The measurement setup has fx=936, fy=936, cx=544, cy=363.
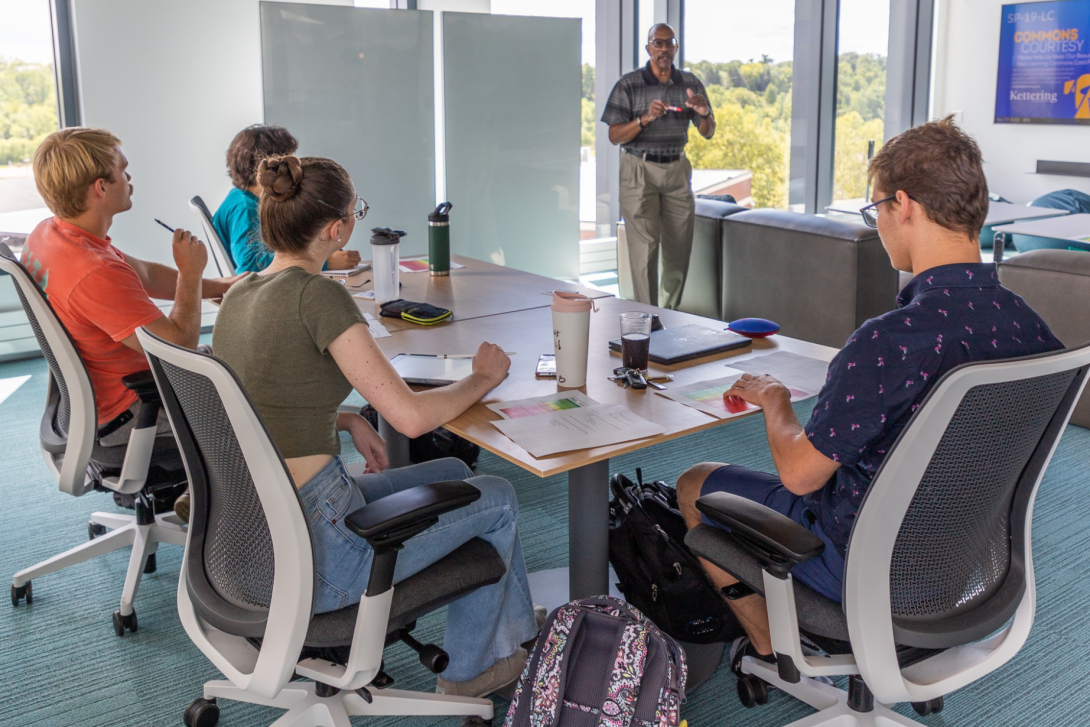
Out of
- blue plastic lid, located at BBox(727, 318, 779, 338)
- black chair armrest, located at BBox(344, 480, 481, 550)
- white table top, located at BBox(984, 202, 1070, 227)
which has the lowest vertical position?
black chair armrest, located at BBox(344, 480, 481, 550)

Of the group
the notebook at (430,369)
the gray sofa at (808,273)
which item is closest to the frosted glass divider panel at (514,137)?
the gray sofa at (808,273)

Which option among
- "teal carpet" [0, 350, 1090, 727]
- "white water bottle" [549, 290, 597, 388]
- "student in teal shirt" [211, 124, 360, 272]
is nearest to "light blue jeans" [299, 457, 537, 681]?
"teal carpet" [0, 350, 1090, 727]

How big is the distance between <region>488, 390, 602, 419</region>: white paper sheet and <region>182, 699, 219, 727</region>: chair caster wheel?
92cm

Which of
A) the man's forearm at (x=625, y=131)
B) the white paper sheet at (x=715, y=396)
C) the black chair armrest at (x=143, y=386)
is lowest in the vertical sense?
the black chair armrest at (x=143, y=386)

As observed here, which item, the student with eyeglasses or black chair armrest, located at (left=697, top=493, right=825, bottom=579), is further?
the student with eyeglasses

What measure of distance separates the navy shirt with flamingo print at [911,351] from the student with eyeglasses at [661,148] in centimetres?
377

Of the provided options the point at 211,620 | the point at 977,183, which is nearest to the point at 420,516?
the point at 211,620

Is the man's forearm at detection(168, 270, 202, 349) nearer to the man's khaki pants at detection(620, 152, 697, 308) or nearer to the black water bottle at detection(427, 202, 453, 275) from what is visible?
the black water bottle at detection(427, 202, 453, 275)

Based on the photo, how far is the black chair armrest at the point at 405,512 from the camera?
1.53 metres

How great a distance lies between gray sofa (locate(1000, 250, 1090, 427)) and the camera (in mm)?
3662

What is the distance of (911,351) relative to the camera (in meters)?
1.52

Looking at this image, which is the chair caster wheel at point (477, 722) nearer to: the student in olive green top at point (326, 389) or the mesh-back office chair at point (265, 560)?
the student in olive green top at point (326, 389)

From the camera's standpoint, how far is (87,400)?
233cm

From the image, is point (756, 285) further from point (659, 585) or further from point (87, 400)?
point (87, 400)
